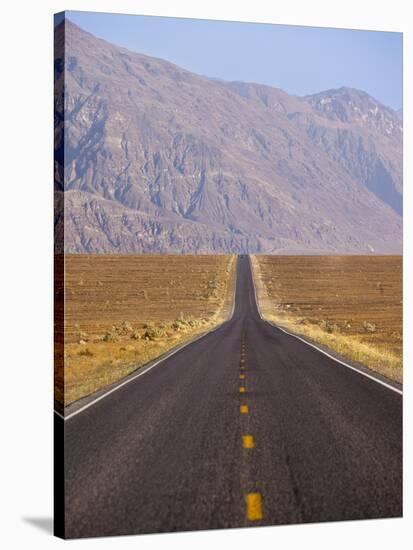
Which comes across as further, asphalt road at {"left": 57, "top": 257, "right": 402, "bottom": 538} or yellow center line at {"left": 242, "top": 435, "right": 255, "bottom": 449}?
yellow center line at {"left": 242, "top": 435, "right": 255, "bottom": 449}

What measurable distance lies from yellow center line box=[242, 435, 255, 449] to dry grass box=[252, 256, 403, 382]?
1486cm

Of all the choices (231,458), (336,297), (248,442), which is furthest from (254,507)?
A: (336,297)

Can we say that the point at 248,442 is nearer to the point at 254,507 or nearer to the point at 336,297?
the point at 254,507

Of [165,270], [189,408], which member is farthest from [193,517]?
[165,270]

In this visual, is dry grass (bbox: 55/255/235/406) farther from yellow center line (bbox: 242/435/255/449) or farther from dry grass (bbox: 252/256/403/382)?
dry grass (bbox: 252/256/403/382)

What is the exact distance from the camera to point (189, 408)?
606 inches

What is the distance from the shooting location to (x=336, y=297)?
106 metres

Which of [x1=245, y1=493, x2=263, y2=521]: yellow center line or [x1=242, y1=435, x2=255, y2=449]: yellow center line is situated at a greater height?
[x1=242, y1=435, x2=255, y2=449]: yellow center line

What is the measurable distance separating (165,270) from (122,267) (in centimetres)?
696

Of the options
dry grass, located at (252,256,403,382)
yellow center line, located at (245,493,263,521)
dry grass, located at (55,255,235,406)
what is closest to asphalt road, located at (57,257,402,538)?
yellow center line, located at (245,493,263,521)

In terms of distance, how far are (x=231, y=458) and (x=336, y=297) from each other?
315ft

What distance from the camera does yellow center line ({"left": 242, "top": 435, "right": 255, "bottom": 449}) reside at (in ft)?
39.3
